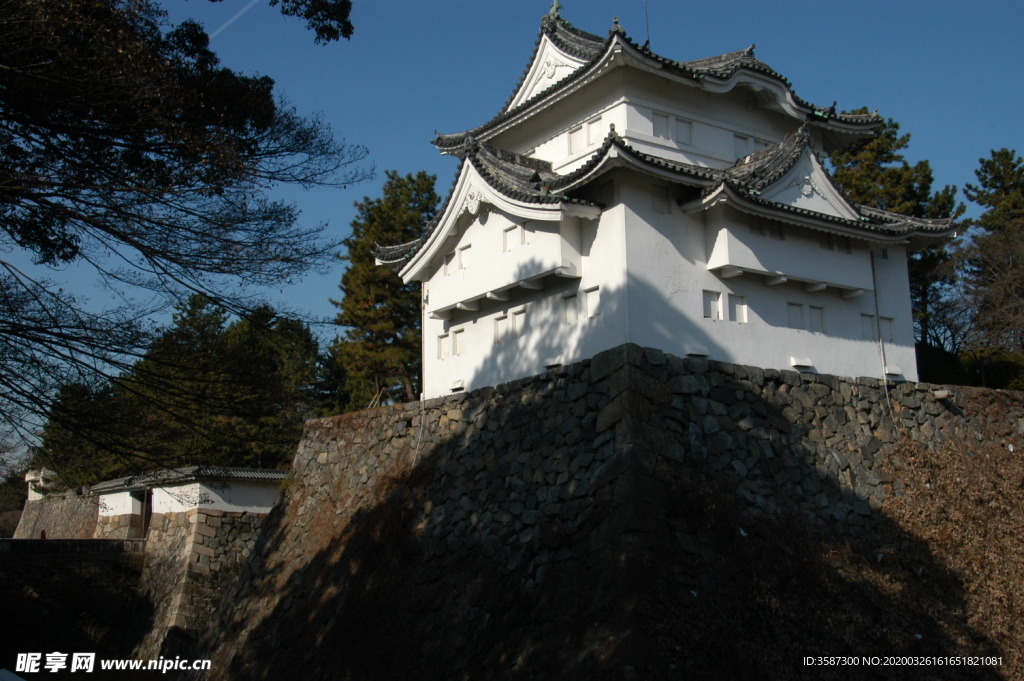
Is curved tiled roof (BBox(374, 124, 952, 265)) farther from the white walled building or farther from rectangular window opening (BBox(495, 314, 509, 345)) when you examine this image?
rectangular window opening (BBox(495, 314, 509, 345))

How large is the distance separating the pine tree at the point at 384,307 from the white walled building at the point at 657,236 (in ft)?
29.7

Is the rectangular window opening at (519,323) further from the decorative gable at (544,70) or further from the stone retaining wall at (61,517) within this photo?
the stone retaining wall at (61,517)

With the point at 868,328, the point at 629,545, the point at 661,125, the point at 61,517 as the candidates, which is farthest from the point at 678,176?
the point at 61,517

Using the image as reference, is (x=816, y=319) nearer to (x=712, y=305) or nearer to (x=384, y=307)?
(x=712, y=305)

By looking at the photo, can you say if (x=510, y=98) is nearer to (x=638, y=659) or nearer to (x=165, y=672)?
(x=638, y=659)

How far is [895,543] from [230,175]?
1088cm

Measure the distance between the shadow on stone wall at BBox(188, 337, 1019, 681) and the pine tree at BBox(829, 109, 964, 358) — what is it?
1000 cm

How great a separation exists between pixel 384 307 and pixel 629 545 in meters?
17.7

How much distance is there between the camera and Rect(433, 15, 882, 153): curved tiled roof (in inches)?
621

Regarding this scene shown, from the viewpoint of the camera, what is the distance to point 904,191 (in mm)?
24016

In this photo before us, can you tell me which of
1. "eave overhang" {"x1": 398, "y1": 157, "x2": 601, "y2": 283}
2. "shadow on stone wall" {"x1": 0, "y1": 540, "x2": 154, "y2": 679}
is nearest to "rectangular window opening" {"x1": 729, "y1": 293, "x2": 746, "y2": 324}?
"eave overhang" {"x1": 398, "y1": 157, "x2": 601, "y2": 283}

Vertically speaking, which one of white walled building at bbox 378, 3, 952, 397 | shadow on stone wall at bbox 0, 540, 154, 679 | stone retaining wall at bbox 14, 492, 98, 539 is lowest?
shadow on stone wall at bbox 0, 540, 154, 679

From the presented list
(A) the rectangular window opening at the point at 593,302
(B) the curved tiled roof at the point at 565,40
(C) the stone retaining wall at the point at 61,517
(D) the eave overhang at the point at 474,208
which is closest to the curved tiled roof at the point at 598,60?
(B) the curved tiled roof at the point at 565,40

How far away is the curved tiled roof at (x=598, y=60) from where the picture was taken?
1578 cm
